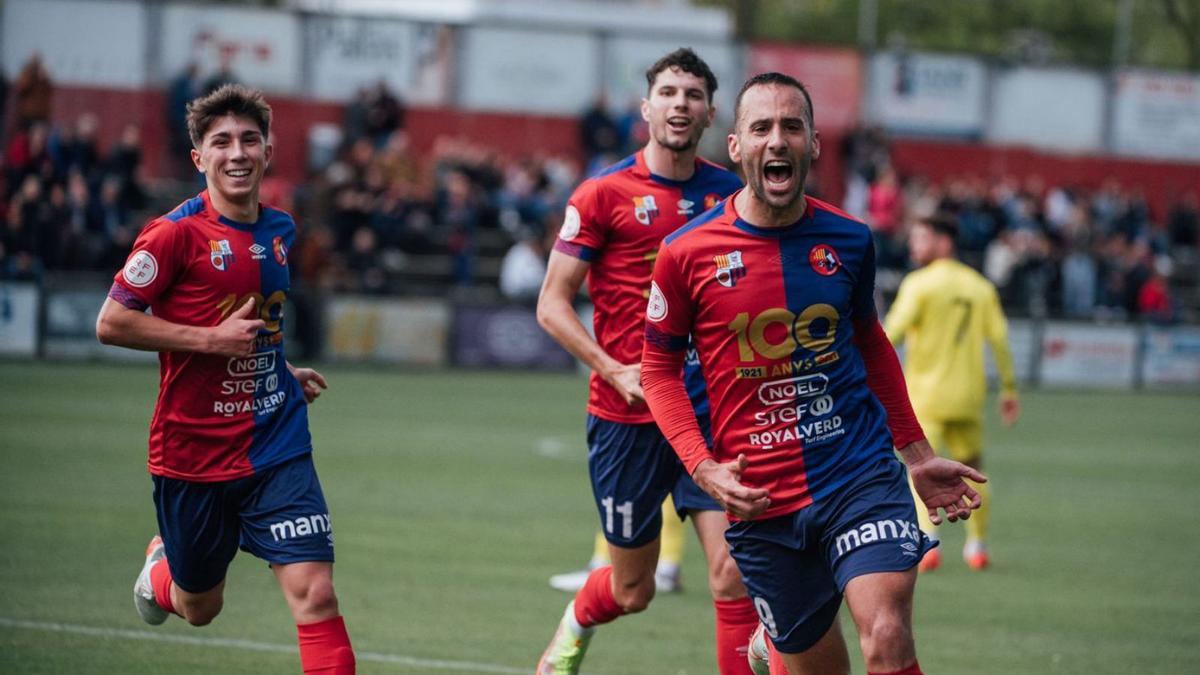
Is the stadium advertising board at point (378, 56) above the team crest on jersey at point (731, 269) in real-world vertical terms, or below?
above

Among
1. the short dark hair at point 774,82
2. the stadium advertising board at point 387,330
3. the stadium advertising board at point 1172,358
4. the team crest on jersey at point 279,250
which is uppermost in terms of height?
the short dark hair at point 774,82

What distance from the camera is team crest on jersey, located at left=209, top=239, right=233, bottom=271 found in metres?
6.47

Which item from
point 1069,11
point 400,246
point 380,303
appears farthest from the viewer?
point 1069,11

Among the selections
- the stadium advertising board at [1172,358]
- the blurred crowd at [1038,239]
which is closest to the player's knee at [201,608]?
the blurred crowd at [1038,239]

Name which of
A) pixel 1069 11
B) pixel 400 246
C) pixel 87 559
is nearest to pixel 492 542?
pixel 87 559

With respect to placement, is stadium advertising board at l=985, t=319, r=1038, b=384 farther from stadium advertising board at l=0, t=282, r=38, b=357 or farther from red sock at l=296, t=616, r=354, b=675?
red sock at l=296, t=616, r=354, b=675

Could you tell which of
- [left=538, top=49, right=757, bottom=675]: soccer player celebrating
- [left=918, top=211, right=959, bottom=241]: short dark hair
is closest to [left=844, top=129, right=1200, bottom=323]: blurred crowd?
[left=918, top=211, right=959, bottom=241]: short dark hair

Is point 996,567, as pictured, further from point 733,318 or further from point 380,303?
point 380,303

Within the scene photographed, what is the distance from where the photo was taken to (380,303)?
2667 centimetres

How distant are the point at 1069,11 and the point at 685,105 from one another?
69.6 metres

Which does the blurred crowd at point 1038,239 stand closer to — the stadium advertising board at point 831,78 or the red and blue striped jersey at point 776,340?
the stadium advertising board at point 831,78

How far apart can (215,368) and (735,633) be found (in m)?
2.36

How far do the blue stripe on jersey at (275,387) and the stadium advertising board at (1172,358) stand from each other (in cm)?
2769

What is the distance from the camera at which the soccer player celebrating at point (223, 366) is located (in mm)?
6328
